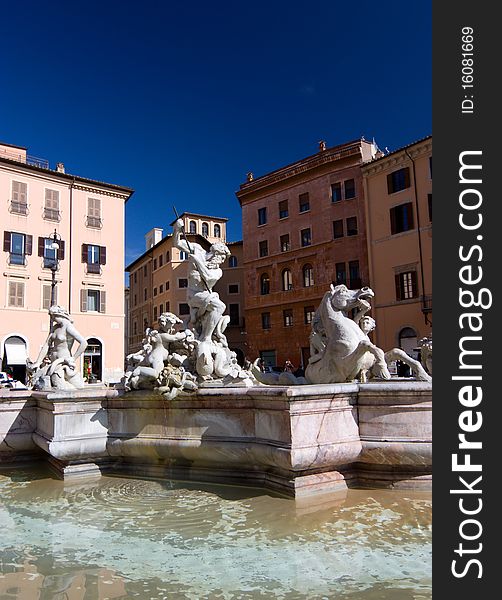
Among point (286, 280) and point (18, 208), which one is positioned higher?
point (18, 208)

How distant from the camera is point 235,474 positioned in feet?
16.9

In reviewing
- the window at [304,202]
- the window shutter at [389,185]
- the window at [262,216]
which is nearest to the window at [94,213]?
the window at [262,216]

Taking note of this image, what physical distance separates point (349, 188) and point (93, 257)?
55.9 feet

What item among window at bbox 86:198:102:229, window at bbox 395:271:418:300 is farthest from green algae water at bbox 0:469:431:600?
window at bbox 86:198:102:229

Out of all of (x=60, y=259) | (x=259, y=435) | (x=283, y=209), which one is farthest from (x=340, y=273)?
(x=259, y=435)

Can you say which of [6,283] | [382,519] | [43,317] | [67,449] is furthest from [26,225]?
[382,519]

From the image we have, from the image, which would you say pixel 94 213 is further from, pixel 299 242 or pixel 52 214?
pixel 299 242

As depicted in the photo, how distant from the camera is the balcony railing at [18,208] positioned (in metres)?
30.9

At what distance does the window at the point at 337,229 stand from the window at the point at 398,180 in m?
3.88

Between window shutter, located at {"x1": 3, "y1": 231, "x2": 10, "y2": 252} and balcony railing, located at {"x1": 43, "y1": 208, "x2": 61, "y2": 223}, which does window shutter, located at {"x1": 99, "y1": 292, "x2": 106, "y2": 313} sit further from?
window shutter, located at {"x1": 3, "y1": 231, "x2": 10, "y2": 252}

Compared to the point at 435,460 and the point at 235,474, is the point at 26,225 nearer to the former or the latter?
the point at 235,474

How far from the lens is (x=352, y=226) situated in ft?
105

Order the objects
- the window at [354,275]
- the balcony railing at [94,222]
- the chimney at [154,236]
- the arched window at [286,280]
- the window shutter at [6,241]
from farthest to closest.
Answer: the chimney at [154,236], the arched window at [286,280], the balcony railing at [94,222], the window at [354,275], the window shutter at [6,241]

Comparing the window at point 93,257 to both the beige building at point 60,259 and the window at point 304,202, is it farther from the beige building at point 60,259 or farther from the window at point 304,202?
the window at point 304,202
